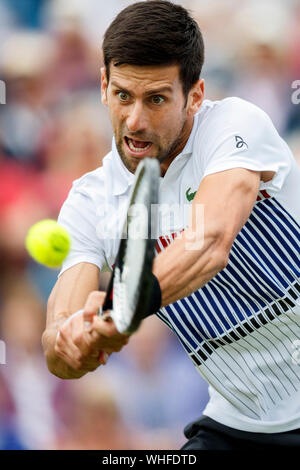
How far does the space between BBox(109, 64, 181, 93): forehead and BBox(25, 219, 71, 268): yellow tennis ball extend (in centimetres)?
65

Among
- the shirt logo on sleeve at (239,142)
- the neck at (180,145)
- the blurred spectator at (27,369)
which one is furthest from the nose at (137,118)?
the blurred spectator at (27,369)

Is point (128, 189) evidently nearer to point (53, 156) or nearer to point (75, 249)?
point (75, 249)

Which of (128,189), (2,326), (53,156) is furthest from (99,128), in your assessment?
(128,189)

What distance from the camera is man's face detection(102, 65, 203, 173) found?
2820mm

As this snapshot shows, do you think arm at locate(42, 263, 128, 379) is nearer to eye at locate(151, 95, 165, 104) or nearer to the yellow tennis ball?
the yellow tennis ball

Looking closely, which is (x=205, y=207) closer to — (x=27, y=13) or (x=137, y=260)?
(x=137, y=260)

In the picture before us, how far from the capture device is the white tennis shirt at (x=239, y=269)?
2940 millimetres

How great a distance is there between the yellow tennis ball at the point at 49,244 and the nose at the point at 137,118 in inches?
20.4

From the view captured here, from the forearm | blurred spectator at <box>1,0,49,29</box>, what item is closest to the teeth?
the forearm

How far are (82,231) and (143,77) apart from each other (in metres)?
0.74

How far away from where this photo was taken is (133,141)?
295 centimetres

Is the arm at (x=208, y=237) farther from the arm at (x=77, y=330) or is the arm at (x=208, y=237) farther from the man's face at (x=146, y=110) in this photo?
the man's face at (x=146, y=110)
